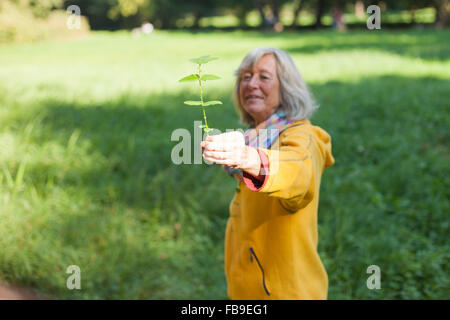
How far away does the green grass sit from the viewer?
3.64m

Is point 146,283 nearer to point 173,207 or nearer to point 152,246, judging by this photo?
point 152,246

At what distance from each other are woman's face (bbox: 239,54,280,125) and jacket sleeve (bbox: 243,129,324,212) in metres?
0.23

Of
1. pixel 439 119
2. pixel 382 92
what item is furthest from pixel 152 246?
pixel 382 92

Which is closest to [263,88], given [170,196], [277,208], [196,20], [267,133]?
[267,133]

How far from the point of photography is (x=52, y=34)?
25469 millimetres

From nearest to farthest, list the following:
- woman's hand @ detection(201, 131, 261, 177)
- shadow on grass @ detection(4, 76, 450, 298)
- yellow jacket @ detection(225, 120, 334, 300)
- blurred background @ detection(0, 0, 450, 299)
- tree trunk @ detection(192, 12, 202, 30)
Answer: woman's hand @ detection(201, 131, 261, 177)
yellow jacket @ detection(225, 120, 334, 300)
blurred background @ detection(0, 0, 450, 299)
shadow on grass @ detection(4, 76, 450, 298)
tree trunk @ detection(192, 12, 202, 30)

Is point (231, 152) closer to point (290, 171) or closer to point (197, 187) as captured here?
point (290, 171)

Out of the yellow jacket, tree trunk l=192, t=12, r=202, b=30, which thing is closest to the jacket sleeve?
the yellow jacket

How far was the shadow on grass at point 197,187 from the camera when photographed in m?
3.82

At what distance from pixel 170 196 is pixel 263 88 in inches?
111

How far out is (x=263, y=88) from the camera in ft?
7.07

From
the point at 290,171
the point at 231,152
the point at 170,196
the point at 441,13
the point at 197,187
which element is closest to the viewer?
the point at 231,152

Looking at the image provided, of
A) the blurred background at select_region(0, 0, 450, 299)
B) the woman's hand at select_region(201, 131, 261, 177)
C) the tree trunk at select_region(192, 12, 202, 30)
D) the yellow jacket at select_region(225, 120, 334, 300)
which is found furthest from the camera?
the tree trunk at select_region(192, 12, 202, 30)

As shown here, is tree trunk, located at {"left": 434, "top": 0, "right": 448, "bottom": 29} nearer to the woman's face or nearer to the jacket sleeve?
the woman's face
